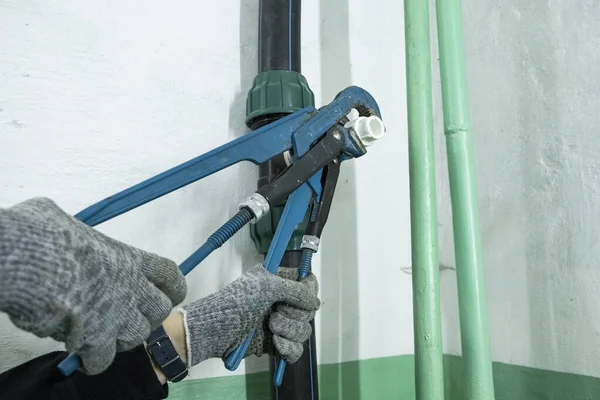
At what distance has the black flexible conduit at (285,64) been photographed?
0.63m

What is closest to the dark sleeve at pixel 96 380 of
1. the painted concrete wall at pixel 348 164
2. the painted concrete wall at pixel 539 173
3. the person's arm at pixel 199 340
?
the person's arm at pixel 199 340

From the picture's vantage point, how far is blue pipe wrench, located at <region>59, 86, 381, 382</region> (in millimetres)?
481

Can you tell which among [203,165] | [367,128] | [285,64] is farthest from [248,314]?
[285,64]

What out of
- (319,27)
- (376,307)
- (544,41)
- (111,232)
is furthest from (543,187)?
(111,232)

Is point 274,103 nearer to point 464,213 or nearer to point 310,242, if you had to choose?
point 310,242

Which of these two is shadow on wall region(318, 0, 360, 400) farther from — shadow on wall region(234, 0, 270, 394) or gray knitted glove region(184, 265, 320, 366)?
gray knitted glove region(184, 265, 320, 366)

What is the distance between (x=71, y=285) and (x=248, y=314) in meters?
0.20

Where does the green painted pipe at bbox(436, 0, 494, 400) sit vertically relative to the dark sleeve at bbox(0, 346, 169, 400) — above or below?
above

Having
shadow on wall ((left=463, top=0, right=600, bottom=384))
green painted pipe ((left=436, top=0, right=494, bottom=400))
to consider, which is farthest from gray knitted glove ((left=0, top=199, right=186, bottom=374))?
shadow on wall ((left=463, top=0, right=600, bottom=384))

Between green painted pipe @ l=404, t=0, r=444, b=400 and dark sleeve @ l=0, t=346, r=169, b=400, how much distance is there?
0.36 m

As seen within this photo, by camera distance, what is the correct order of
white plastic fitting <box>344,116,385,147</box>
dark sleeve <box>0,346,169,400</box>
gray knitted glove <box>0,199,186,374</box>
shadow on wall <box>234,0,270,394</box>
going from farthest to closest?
1. shadow on wall <box>234,0,270,394</box>
2. white plastic fitting <box>344,116,385,147</box>
3. dark sleeve <box>0,346,169,400</box>
4. gray knitted glove <box>0,199,186,374</box>

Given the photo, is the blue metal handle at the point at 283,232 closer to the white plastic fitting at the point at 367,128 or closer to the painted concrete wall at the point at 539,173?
the white plastic fitting at the point at 367,128

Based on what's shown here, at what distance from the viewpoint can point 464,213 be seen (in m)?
0.63

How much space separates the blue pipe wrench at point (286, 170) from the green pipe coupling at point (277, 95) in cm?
6
